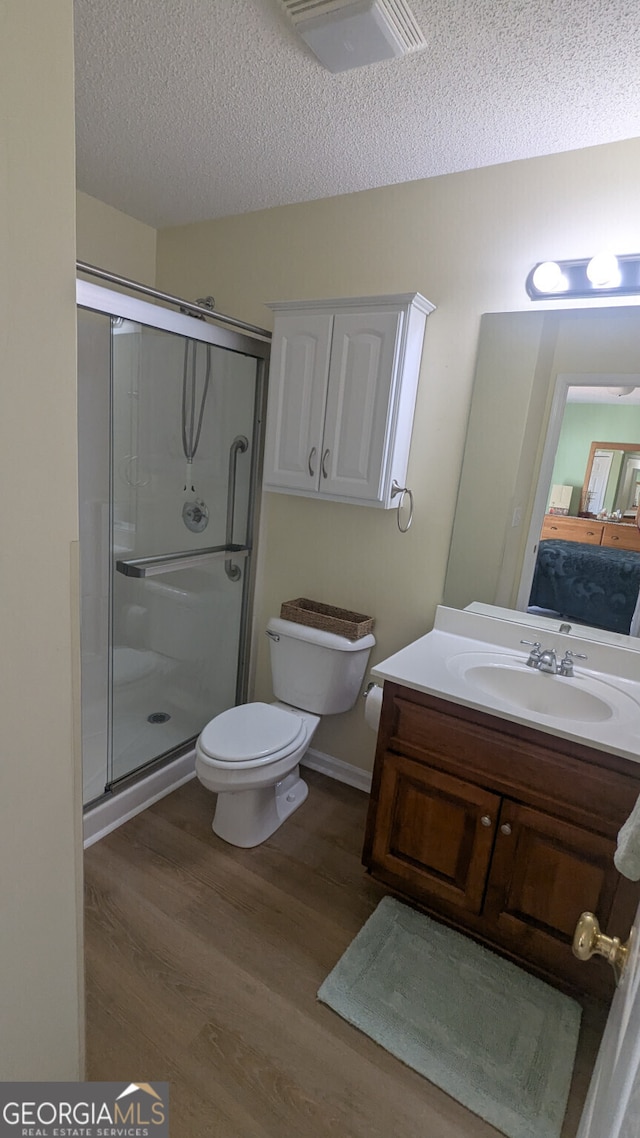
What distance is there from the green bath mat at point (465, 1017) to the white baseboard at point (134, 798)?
0.99 metres

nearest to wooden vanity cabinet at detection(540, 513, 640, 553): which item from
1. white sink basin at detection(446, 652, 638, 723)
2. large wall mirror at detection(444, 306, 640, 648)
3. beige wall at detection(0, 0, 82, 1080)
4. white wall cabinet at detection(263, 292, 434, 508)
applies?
large wall mirror at detection(444, 306, 640, 648)

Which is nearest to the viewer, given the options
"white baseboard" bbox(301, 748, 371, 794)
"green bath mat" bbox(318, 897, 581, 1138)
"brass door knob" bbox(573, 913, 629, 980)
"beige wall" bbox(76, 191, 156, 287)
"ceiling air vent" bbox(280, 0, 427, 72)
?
"brass door knob" bbox(573, 913, 629, 980)

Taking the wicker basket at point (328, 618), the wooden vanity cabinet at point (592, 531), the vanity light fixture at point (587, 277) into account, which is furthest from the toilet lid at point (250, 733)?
the vanity light fixture at point (587, 277)

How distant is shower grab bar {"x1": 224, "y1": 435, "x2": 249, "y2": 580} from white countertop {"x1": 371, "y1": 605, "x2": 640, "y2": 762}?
1.02m

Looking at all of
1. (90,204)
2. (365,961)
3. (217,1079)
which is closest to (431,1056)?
(365,961)

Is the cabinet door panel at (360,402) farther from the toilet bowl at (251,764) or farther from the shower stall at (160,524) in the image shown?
the toilet bowl at (251,764)

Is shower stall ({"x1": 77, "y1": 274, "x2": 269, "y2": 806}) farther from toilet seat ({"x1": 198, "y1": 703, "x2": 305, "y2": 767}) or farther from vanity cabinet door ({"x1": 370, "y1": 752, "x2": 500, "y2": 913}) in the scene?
vanity cabinet door ({"x1": 370, "y1": 752, "x2": 500, "y2": 913})

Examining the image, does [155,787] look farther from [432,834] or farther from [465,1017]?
[465,1017]

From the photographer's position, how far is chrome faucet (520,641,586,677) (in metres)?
1.72

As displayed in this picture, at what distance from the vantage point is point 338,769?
2.46m

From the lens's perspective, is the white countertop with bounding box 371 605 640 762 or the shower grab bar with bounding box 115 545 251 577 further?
the shower grab bar with bounding box 115 545 251 577

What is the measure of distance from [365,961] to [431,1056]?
28 cm

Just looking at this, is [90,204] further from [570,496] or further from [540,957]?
[540,957]

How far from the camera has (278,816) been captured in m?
2.13
